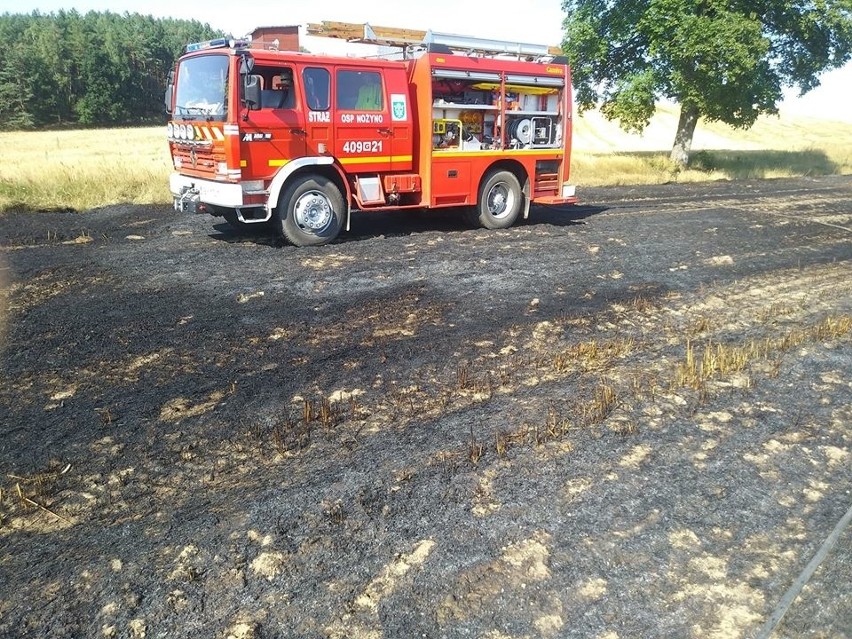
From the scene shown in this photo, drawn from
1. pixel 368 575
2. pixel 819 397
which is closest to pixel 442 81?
pixel 819 397

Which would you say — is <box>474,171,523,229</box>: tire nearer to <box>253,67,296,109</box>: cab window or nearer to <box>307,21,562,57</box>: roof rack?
<box>307,21,562,57</box>: roof rack

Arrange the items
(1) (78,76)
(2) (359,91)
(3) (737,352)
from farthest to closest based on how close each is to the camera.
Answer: (1) (78,76)
(2) (359,91)
(3) (737,352)

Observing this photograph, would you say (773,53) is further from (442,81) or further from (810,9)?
(442,81)

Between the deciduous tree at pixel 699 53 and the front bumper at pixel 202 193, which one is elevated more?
the deciduous tree at pixel 699 53

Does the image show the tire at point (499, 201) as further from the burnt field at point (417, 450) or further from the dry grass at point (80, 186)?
the dry grass at point (80, 186)

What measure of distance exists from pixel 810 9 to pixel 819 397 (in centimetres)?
2065

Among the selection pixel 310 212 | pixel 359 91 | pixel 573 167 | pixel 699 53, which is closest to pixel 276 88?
pixel 359 91

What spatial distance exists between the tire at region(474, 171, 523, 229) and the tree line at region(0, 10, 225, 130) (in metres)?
51.3

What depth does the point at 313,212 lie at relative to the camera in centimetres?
860

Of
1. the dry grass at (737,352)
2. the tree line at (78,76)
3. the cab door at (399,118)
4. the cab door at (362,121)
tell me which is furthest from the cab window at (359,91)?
the tree line at (78,76)

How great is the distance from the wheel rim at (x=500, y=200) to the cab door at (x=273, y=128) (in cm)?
335

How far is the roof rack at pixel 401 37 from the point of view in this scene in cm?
905

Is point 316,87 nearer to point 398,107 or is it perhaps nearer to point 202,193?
point 398,107

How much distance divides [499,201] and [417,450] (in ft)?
24.1
